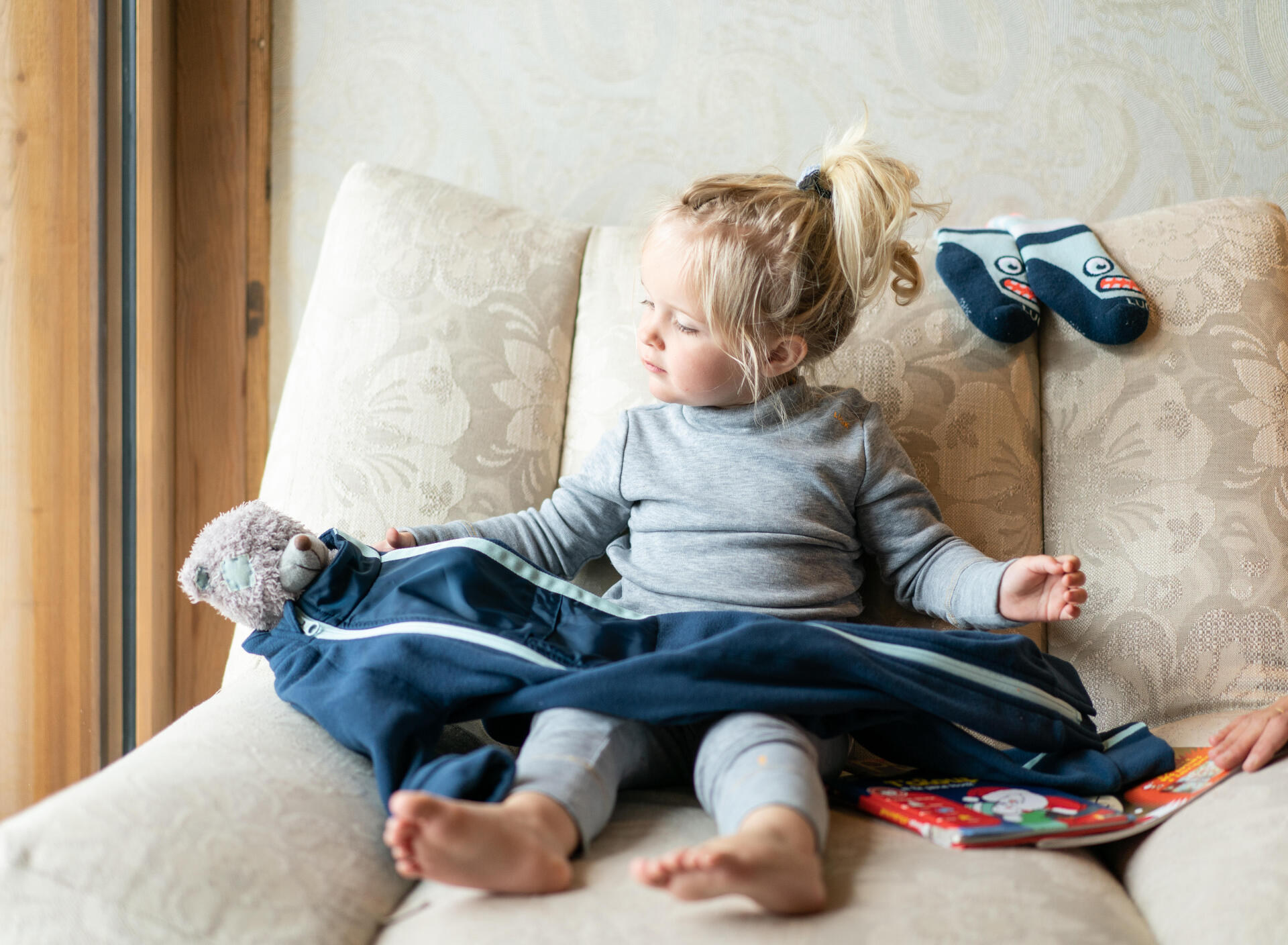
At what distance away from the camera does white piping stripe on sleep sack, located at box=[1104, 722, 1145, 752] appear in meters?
0.93

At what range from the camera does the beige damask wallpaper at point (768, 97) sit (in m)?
1.38

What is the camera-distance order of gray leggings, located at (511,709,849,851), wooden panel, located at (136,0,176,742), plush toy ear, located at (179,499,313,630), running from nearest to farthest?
gray leggings, located at (511,709,849,851) → plush toy ear, located at (179,499,313,630) → wooden panel, located at (136,0,176,742)

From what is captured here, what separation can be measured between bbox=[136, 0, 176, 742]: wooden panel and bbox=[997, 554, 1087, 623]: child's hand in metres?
1.15

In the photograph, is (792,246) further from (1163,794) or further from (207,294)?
(207,294)

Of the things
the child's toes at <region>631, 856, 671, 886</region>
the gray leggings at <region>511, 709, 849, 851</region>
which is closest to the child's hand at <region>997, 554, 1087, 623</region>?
the gray leggings at <region>511, 709, 849, 851</region>

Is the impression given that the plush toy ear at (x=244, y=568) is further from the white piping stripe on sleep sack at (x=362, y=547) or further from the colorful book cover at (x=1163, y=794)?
the colorful book cover at (x=1163, y=794)

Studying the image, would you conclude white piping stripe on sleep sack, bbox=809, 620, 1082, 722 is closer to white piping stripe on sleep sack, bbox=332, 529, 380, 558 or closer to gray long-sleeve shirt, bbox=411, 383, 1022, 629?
gray long-sleeve shirt, bbox=411, 383, 1022, 629

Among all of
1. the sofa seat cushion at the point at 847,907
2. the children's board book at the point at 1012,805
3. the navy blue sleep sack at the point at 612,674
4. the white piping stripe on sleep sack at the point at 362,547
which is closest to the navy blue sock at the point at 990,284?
the navy blue sleep sack at the point at 612,674

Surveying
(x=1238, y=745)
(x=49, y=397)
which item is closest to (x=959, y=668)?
(x=1238, y=745)

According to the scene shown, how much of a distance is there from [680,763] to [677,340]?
43 cm

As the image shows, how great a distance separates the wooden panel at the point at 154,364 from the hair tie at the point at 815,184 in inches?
36.0

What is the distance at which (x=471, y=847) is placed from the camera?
63cm

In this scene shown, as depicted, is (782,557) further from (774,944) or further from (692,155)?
(692,155)

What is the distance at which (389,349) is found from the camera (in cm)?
117
